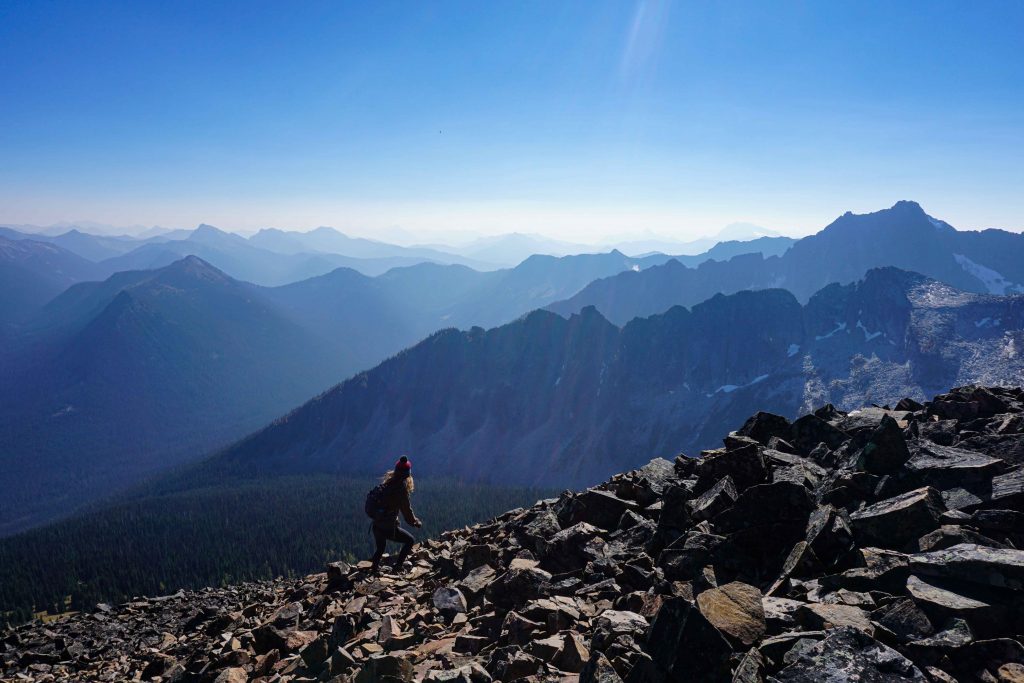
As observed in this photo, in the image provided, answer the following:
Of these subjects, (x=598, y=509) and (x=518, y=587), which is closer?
(x=518, y=587)

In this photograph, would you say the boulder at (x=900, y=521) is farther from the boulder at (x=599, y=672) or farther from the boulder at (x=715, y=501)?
the boulder at (x=599, y=672)

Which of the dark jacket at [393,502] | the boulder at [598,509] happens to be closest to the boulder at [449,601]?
the boulder at [598,509]

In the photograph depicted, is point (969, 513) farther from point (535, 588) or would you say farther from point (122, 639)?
point (122, 639)

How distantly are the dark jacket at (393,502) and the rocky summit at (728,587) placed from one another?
267cm

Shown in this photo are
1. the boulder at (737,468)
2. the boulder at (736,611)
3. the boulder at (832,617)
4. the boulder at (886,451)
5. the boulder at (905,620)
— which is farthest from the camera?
the boulder at (737,468)

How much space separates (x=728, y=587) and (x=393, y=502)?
19549 mm

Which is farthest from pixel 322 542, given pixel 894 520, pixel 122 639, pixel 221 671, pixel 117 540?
pixel 894 520

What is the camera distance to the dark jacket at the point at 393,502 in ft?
90.2

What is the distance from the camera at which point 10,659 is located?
29.1 meters

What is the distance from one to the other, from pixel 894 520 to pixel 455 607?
13884 millimetres

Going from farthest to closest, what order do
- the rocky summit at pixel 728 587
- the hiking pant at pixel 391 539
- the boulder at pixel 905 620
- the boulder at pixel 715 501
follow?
the hiking pant at pixel 391 539, the boulder at pixel 715 501, the rocky summit at pixel 728 587, the boulder at pixel 905 620

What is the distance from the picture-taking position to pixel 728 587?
39.0 feet

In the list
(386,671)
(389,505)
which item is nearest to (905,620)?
(386,671)

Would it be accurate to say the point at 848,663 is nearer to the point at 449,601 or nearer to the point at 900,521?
the point at 900,521
